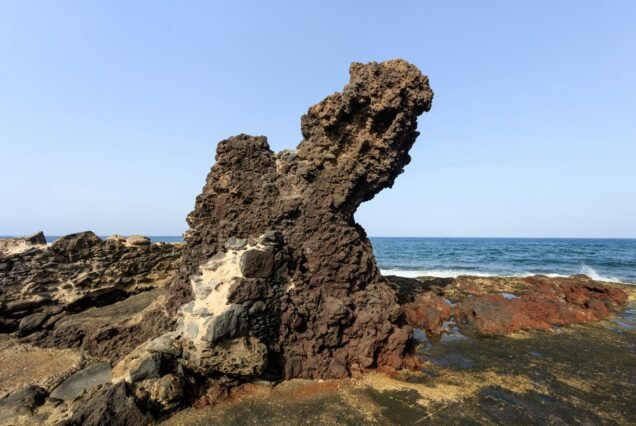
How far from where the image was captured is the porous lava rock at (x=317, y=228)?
223 inches

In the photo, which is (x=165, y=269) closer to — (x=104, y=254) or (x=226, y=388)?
(x=104, y=254)

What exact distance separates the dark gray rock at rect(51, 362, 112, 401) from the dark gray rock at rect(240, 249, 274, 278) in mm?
2541

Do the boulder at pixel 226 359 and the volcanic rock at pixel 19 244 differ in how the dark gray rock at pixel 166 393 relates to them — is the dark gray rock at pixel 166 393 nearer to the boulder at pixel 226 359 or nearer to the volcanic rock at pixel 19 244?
the boulder at pixel 226 359

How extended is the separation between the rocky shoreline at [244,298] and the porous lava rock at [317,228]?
0.03m

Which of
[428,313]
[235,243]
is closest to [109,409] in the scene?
[235,243]

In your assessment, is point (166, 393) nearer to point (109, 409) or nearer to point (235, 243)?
point (109, 409)

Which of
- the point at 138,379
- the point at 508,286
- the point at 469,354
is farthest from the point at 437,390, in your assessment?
the point at 508,286

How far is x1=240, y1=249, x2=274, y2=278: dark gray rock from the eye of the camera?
5.50 metres

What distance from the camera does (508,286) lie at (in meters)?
14.7

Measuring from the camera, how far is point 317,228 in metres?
6.68

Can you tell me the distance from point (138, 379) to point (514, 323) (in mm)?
8666

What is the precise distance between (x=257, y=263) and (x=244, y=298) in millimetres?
640

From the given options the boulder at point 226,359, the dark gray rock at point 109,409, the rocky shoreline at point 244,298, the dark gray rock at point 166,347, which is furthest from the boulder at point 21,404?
the boulder at point 226,359

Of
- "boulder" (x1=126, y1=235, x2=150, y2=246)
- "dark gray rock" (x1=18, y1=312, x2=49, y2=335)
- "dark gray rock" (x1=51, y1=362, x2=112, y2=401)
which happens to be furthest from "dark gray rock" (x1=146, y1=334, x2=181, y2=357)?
"boulder" (x1=126, y1=235, x2=150, y2=246)
